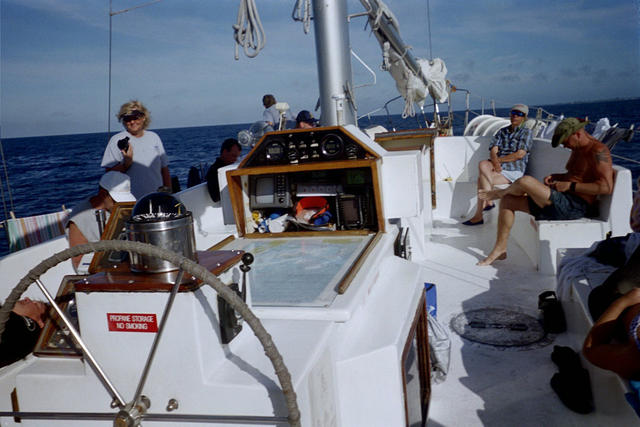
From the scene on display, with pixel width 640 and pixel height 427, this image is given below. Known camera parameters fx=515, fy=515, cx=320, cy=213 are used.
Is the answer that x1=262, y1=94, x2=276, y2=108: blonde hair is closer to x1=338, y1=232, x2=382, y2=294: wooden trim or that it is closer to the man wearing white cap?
the man wearing white cap

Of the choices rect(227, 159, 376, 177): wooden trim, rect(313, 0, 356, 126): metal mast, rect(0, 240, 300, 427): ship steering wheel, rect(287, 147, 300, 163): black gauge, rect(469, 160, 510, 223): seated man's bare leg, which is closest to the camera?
rect(0, 240, 300, 427): ship steering wheel

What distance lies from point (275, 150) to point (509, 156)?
3.42 metres

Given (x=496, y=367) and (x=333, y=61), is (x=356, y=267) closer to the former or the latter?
(x=496, y=367)

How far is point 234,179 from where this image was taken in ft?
11.5

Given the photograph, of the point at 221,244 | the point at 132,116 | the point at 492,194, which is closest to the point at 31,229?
the point at 132,116

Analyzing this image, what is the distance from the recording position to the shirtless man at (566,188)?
3795 millimetres

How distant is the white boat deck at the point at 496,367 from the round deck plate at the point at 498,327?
6 centimetres

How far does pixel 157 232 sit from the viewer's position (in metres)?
1.40

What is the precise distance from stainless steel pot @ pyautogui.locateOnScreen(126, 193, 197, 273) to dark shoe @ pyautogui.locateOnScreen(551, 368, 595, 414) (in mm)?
1912

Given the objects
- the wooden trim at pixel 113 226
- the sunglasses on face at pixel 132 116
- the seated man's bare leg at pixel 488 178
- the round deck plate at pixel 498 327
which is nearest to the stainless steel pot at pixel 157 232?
the wooden trim at pixel 113 226

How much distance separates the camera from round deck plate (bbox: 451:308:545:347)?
3.05 meters

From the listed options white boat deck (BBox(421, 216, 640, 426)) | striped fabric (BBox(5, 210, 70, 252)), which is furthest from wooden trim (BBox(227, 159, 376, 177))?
striped fabric (BBox(5, 210, 70, 252))

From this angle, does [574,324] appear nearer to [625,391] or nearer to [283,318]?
[625,391]

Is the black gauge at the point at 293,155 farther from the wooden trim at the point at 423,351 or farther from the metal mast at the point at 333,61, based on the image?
the metal mast at the point at 333,61
